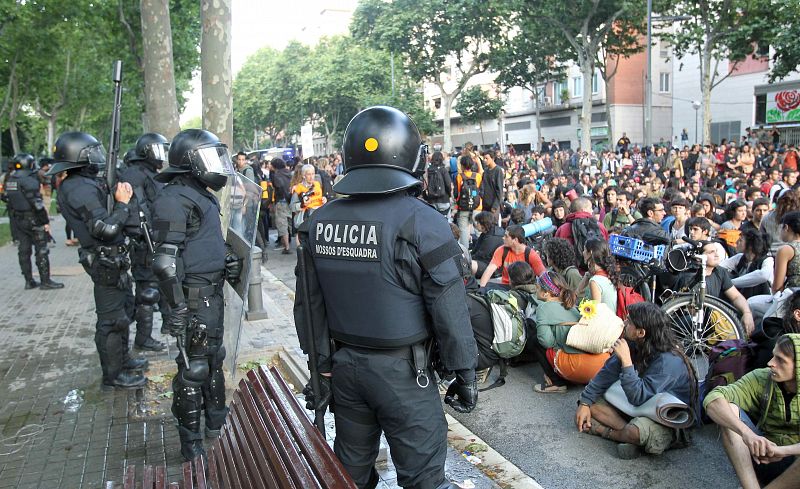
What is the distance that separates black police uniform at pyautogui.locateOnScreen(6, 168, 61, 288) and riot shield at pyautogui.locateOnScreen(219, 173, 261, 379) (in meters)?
5.76

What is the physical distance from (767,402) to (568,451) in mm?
1336

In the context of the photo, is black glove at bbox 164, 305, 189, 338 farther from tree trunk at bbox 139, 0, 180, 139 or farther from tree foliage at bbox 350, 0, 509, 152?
tree foliage at bbox 350, 0, 509, 152

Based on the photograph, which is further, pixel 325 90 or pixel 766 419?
pixel 325 90

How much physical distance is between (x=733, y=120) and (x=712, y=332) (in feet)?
117

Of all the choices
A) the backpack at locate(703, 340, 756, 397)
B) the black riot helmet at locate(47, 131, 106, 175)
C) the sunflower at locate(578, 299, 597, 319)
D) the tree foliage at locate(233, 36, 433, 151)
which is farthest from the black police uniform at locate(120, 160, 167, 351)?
the tree foliage at locate(233, 36, 433, 151)

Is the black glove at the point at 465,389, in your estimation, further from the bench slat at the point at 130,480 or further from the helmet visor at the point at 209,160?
the helmet visor at the point at 209,160

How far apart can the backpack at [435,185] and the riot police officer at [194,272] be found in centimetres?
770

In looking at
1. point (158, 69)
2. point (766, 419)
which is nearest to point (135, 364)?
point (158, 69)

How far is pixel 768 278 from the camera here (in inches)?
246

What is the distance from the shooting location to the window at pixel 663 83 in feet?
147

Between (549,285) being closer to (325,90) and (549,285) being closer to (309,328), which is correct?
(309,328)

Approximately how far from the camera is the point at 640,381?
4473mm

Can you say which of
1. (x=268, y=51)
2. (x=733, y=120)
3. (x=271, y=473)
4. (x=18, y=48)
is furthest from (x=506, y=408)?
(x=268, y=51)

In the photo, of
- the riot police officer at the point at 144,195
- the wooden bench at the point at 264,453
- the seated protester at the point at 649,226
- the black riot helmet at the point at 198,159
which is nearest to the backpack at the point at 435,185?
the seated protester at the point at 649,226
